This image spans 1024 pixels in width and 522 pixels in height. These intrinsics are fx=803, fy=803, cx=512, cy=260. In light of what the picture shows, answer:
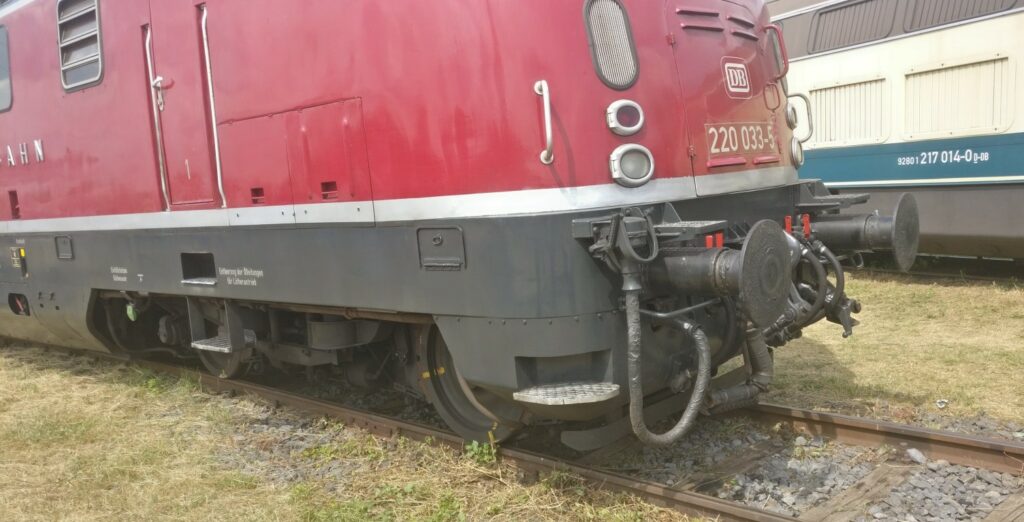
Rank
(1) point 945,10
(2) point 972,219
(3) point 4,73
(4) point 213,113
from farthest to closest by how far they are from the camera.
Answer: (1) point 945,10 → (2) point 972,219 → (3) point 4,73 → (4) point 213,113

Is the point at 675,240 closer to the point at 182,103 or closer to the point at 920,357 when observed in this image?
the point at 182,103

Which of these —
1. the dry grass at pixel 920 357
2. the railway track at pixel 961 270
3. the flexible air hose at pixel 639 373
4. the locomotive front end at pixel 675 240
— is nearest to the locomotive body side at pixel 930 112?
the railway track at pixel 961 270

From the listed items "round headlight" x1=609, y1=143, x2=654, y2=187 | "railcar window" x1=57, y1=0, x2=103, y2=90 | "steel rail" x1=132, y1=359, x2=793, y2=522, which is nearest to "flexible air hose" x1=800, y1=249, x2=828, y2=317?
"round headlight" x1=609, y1=143, x2=654, y2=187

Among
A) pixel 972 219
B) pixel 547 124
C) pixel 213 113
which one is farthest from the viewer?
pixel 972 219

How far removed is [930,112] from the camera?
930cm

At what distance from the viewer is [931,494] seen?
386cm

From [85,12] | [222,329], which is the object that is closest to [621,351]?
[222,329]

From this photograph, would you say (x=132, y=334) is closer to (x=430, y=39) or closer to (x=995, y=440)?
(x=430, y=39)

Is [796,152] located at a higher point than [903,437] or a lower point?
higher

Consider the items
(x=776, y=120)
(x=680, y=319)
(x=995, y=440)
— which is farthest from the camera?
(x=776, y=120)

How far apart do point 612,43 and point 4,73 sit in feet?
18.5

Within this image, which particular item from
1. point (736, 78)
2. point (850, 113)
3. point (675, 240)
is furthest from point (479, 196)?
point (850, 113)

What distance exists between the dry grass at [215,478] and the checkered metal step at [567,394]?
0.61 metres

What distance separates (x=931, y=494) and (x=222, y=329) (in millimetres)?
4406
